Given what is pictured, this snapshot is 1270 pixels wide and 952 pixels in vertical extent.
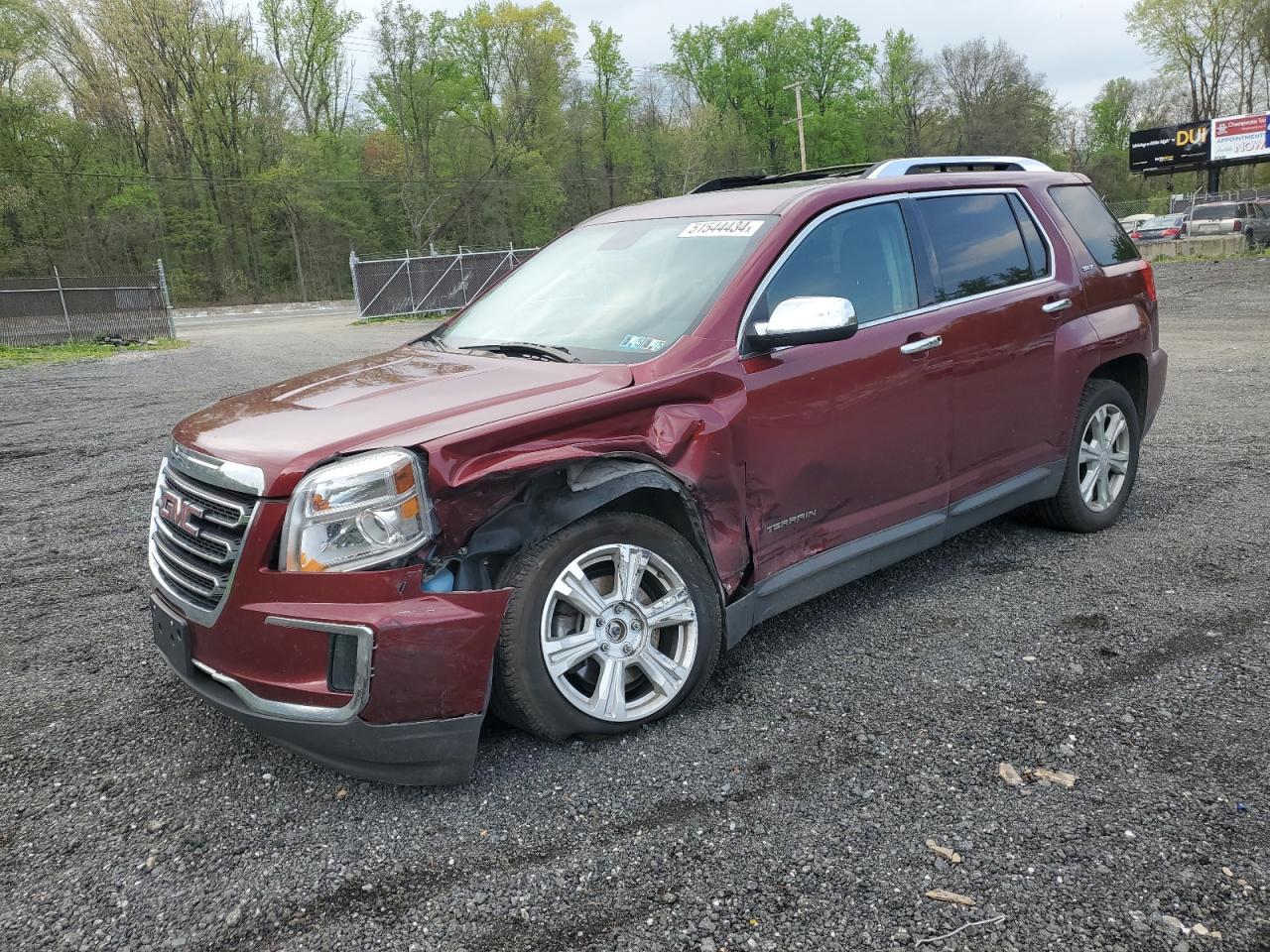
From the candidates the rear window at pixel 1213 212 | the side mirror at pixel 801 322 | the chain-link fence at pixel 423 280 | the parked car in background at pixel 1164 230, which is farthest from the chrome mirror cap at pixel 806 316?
the rear window at pixel 1213 212

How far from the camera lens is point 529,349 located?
371cm

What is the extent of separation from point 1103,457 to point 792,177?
2214 mm

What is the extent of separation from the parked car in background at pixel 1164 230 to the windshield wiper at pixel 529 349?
117ft

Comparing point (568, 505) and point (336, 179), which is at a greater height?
point (336, 179)

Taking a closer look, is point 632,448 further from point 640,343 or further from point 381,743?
point 381,743

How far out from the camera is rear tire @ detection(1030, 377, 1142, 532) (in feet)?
16.1

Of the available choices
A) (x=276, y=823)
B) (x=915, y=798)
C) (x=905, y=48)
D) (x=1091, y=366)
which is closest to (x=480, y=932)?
(x=276, y=823)

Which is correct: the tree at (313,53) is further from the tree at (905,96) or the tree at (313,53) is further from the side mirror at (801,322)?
the side mirror at (801,322)

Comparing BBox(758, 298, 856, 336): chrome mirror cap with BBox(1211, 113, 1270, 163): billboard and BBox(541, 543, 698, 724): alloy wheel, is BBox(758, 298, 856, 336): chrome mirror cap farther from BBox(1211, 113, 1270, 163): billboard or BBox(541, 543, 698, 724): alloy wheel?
BBox(1211, 113, 1270, 163): billboard

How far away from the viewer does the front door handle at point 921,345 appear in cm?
391

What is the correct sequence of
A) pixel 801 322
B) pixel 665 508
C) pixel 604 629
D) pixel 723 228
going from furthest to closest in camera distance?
pixel 723 228, pixel 801 322, pixel 665 508, pixel 604 629

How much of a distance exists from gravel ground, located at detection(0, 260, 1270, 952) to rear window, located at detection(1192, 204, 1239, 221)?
37198 millimetres

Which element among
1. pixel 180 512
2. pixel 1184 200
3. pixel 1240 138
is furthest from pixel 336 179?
pixel 180 512

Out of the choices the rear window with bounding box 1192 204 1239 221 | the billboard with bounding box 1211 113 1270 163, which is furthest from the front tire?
the billboard with bounding box 1211 113 1270 163
